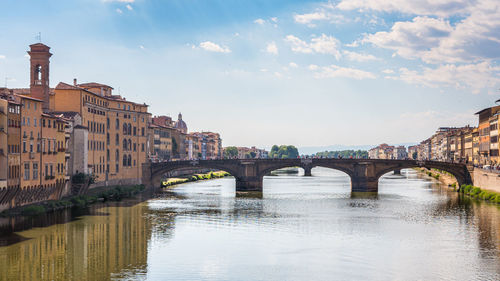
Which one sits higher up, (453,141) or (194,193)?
(453,141)

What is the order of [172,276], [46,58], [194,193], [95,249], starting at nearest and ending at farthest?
[172,276]
[95,249]
[46,58]
[194,193]

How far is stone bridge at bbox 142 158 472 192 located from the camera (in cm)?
9250

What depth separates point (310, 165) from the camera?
102 meters

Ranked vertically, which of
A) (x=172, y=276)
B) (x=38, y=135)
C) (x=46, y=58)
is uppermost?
(x=46, y=58)

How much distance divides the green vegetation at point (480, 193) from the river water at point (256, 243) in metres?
1.97

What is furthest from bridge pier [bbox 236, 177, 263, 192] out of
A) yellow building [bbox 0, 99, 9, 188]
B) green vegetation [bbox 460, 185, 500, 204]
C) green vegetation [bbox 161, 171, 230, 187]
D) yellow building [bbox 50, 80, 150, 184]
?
yellow building [bbox 0, 99, 9, 188]

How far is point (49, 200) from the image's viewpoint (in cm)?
6378

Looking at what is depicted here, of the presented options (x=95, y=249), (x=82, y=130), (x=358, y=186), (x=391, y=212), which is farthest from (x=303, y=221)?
(x=358, y=186)

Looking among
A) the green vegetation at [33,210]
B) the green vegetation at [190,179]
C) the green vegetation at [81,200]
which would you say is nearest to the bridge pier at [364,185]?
the green vegetation at [190,179]

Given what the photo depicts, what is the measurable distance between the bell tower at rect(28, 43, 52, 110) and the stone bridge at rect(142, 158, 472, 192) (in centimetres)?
2826

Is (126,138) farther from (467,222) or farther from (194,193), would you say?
(467,222)

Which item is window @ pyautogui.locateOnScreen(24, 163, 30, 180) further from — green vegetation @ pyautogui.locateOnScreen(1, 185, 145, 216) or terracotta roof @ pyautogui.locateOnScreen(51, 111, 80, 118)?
terracotta roof @ pyautogui.locateOnScreen(51, 111, 80, 118)

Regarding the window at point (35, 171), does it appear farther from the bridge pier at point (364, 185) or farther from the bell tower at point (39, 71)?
the bridge pier at point (364, 185)

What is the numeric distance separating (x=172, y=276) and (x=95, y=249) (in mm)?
10373
